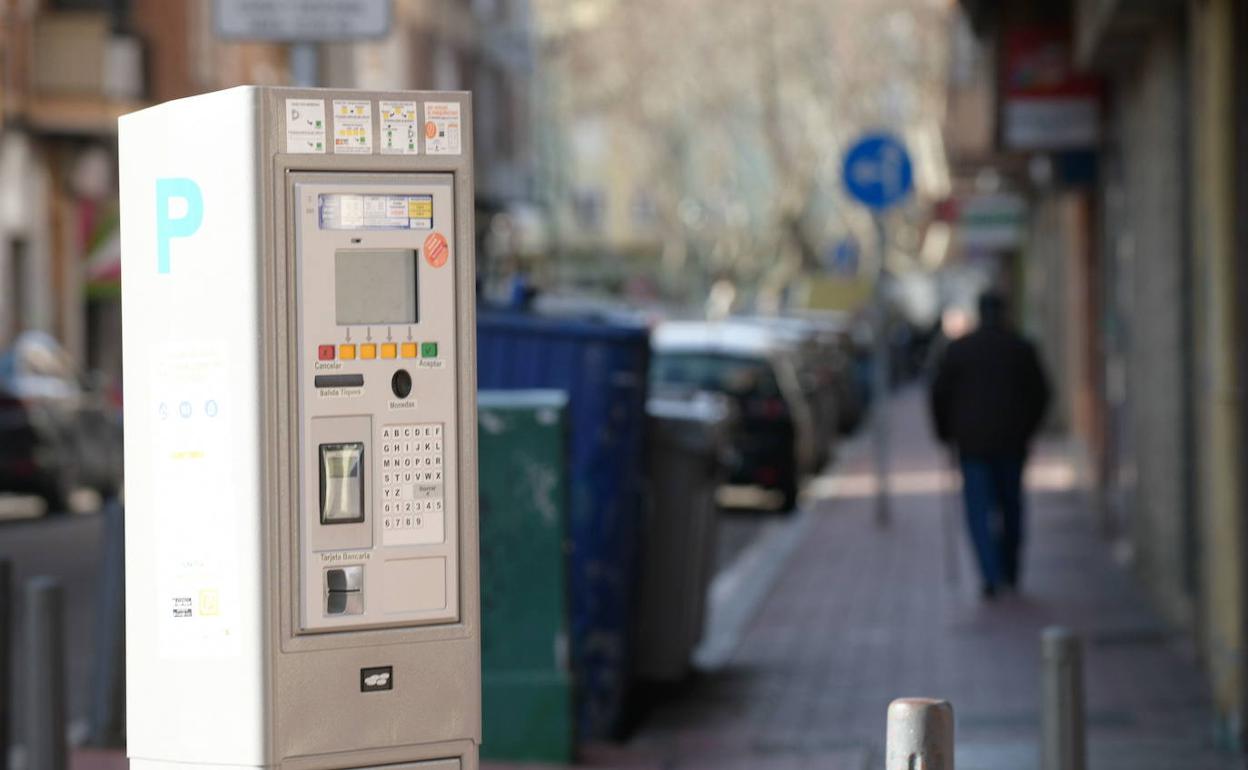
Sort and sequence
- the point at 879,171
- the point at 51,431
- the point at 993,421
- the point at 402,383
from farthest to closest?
the point at 51,431 < the point at 879,171 < the point at 993,421 < the point at 402,383

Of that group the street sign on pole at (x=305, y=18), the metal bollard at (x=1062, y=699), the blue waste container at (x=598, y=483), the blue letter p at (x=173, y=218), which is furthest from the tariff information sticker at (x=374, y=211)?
the blue waste container at (x=598, y=483)

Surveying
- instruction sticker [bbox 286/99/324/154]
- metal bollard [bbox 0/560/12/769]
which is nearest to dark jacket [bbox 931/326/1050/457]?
metal bollard [bbox 0/560/12/769]

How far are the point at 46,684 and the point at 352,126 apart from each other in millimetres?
3559

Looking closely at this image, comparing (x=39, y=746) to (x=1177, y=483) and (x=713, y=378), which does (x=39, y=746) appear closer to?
(x=1177, y=483)

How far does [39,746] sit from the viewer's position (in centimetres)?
741

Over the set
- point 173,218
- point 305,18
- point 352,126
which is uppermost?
point 305,18

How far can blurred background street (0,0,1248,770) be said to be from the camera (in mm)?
8758

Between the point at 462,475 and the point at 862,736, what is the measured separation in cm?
488

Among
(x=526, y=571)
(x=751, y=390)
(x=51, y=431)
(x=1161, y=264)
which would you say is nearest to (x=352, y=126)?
(x=526, y=571)

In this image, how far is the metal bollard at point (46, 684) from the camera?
24.3ft

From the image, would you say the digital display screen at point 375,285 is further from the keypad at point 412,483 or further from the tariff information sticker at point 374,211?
the keypad at point 412,483

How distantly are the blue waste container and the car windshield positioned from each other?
35.2ft

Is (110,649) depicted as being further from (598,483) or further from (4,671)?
(598,483)

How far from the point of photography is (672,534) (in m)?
10.1
